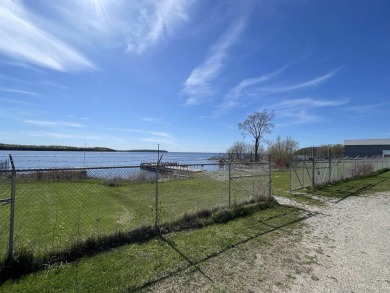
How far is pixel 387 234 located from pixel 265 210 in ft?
11.7

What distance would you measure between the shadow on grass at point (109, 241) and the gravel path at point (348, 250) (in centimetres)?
244

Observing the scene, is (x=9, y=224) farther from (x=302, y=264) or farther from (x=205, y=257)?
(x=302, y=264)

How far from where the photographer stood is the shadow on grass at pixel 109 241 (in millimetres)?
4375

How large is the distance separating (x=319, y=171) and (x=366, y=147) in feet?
243

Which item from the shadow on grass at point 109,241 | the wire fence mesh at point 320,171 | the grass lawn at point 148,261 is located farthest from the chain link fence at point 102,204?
the wire fence mesh at point 320,171

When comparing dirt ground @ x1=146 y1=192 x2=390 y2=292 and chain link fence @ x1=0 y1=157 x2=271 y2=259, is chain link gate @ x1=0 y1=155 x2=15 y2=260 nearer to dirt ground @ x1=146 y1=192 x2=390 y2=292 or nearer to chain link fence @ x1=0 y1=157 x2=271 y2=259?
chain link fence @ x1=0 y1=157 x2=271 y2=259

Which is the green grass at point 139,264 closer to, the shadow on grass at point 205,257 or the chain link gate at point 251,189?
the shadow on grass at point 205,257

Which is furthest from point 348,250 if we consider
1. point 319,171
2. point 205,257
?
point 319,171

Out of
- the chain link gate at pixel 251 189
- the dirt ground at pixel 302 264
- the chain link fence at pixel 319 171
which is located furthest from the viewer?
the chain link fence at pixel 319 171

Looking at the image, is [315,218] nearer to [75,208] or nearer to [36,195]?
[75,208]

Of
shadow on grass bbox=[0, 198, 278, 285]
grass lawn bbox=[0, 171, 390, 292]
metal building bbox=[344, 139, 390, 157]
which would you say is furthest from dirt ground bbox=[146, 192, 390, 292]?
metal building bbox=[344, 139, 390, 157]

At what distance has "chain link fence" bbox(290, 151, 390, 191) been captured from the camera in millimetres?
14883

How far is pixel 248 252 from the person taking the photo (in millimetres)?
5422

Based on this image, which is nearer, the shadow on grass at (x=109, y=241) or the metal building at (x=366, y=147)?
the shadow on grass at (x=109, y=241)
